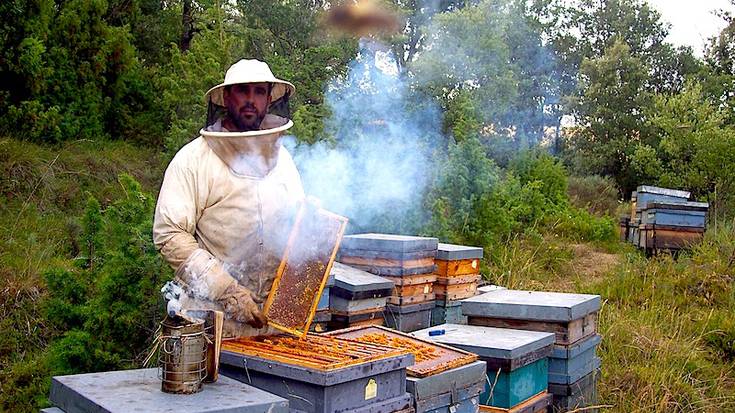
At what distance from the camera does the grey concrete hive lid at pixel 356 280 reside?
4727mm

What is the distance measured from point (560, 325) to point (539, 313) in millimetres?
153

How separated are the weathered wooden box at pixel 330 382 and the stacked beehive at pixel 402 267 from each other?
241 cm

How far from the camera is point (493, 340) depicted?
391 cm

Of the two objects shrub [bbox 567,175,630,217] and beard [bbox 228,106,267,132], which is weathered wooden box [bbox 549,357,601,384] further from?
shrub [bbox 567,175,630,217]

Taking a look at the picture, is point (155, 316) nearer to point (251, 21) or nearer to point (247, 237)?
point (247, 237)

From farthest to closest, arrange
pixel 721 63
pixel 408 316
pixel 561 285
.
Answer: pixel 721 63
pixel 561 285
pixel 408 316

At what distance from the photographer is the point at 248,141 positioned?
3.11 m

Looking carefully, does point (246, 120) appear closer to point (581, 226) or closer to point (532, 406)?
point (532, 406)

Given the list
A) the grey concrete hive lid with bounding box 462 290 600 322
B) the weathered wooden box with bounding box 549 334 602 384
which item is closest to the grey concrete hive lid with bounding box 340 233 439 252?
the grey concrete hive lid with bounding box 462 290 600 322

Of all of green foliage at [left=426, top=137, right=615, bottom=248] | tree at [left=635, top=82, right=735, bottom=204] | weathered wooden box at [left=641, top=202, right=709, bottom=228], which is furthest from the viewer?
tree at [left=635, top=82, right=735, bottom=204]

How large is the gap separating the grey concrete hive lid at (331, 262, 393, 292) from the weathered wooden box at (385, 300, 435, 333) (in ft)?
1.11

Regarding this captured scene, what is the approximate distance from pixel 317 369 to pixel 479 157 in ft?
21.7

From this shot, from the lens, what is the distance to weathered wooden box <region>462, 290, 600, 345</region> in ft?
14.2

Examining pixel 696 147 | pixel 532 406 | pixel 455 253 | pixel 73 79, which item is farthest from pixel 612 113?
pixel 532 406
